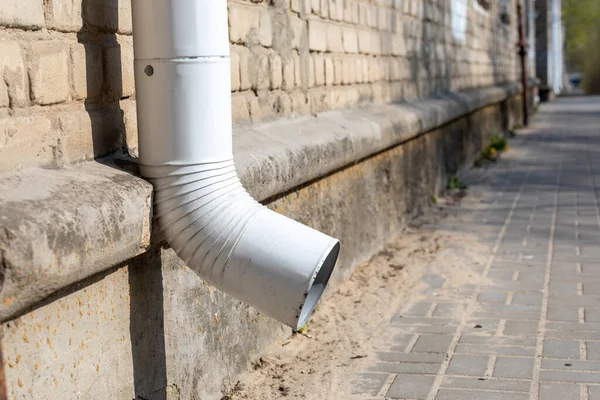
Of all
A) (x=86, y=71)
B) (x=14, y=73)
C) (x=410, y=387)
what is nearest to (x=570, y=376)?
(x=410, y=387)

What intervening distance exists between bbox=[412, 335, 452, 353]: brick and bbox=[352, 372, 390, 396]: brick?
38 centimetres

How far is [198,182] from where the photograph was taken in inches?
111

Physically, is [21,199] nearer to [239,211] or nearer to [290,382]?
[239,211]

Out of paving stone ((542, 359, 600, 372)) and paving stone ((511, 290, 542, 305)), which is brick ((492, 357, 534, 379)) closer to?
paving stone ((542, 359, 600, 372))

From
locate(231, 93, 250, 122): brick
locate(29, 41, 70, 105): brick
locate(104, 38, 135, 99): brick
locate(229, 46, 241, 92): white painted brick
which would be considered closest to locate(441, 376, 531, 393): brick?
locate(231, 93, 250, 122): brick

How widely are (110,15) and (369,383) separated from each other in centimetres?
182

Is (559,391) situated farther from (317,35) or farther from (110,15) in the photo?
(317,35)

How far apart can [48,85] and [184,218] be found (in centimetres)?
58

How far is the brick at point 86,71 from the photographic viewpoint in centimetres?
276

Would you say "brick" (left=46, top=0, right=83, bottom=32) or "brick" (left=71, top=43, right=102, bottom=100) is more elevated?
"brick" (left=46, top=0, right=83, bottom=32)

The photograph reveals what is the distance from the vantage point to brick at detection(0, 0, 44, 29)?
2412mm

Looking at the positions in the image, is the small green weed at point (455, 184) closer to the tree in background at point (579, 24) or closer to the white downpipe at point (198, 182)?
the white downpipe at point (198, 182)

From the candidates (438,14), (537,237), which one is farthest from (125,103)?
(438,14)

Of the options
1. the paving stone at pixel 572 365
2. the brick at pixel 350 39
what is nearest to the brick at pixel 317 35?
the brick at pixel 350 39
